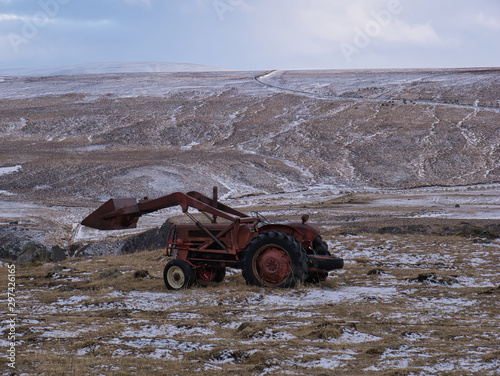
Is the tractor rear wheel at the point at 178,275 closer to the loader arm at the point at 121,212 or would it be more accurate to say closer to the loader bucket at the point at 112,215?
the loader arm at the point at 121,212

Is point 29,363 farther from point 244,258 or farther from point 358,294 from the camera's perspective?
point 358,294

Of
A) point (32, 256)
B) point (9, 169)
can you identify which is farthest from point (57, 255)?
point (9, 169)

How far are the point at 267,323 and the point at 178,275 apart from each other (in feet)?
13.3

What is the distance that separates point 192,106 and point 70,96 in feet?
68.4

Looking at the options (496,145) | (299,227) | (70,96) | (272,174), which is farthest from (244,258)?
(70,96)

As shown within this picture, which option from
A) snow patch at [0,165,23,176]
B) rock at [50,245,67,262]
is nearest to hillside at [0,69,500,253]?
snow patch at [0,165,23,176]

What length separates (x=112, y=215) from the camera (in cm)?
1266

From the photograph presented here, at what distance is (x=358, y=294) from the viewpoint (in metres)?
11.6

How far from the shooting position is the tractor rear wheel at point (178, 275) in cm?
1246

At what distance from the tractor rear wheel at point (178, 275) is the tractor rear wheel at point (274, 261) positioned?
132 cm

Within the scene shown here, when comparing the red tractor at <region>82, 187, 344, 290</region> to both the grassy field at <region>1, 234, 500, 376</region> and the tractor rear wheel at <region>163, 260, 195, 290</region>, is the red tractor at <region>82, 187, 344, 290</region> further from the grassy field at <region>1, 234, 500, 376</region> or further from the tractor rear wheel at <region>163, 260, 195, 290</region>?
the grassy field at <region>1, 234, 500, 376</region>

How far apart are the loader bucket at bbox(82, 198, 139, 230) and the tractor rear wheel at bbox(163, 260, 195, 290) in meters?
1.48

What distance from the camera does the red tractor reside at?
38.5ft

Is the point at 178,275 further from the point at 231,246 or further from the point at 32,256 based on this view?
the point at 32,256
